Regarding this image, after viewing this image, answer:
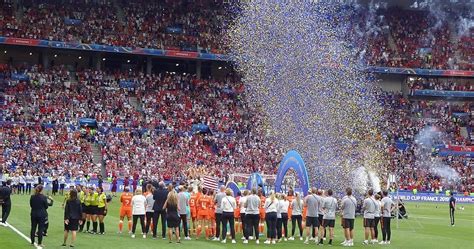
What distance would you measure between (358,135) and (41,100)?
26.2 meters

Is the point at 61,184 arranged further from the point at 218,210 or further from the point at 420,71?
the point at 420,71

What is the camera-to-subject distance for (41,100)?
68.4m

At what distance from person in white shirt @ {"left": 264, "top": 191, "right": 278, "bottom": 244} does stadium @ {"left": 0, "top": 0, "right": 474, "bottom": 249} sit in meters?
0.07

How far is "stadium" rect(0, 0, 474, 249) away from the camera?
3177 cm

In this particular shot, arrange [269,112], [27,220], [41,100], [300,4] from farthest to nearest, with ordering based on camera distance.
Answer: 1. [41,100]
2. [269,112]
3. [300,4]
4. [27,220]

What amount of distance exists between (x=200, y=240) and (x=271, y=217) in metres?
A: 2.67

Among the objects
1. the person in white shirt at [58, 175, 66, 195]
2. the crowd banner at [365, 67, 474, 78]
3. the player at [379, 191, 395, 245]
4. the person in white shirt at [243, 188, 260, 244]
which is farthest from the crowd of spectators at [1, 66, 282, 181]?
the person in white shirt at [243, 188, 260, 244]

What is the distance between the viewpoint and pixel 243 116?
75.8 m

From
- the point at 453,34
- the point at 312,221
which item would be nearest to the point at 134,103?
the point at 453,34

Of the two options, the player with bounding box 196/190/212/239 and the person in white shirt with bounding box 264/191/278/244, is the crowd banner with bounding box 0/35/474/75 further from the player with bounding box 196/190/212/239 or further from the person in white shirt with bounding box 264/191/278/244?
the person in white shirt with bounding box 264/191/278/244

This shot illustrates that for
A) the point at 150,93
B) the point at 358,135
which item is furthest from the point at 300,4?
the point at 150,93

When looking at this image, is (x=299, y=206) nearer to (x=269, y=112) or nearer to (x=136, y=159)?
(x=269, y=112)

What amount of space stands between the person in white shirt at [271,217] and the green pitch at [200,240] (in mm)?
398

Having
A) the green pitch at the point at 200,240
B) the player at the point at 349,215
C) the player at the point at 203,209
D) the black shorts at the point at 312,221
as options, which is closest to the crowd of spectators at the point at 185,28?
the green pitch at the point at 200,240
